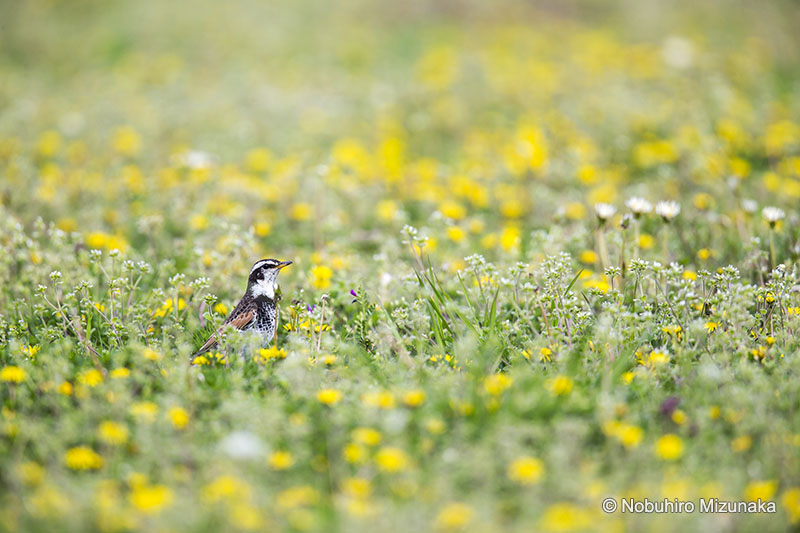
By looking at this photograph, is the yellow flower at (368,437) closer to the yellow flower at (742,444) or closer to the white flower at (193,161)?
the yellow flower at (742,444)

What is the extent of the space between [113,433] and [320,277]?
74.7 inches

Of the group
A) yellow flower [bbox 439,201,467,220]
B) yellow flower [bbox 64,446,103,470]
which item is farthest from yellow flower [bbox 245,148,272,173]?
yellow flower [bbox 64,446,103,470]

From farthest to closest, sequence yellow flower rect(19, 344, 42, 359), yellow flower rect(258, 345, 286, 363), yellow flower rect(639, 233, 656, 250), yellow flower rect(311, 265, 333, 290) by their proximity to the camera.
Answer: yellow flower rect(639, 233, 656, 250) < yellow flower rect(311, 265, 333, 290) < yellow flower rect(19, 344, 42, 359) < yellow flower rect(258, 345, 286, 363)

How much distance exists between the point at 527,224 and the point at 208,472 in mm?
4390

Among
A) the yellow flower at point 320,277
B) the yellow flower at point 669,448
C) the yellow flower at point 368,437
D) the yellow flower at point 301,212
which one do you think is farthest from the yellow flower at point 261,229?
the yellow flower at point 669,448

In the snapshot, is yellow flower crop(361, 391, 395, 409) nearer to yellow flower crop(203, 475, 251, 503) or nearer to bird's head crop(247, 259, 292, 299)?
yellow flower crop(203, 475, 251, 503)

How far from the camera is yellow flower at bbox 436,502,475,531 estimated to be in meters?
2.27

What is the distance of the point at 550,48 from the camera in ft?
39.2

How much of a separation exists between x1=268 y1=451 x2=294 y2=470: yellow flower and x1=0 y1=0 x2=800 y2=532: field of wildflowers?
56 mm

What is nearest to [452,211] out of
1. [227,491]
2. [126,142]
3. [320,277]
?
[320,277]

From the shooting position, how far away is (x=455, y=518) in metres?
2.27

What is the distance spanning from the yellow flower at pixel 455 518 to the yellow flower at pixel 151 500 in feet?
3.18

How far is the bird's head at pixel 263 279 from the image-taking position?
3916mm

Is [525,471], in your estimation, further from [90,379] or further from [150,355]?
[90,379]
